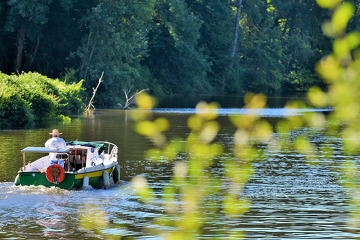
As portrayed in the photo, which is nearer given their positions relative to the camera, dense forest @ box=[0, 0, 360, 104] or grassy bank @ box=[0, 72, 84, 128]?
grassy bank @ box=[0, 72, 84, 128]

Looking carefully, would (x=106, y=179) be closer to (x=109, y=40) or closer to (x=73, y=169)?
(x=73, y=169)

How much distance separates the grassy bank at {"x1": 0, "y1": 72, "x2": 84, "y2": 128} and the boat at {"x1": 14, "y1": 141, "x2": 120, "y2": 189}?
20.4 m

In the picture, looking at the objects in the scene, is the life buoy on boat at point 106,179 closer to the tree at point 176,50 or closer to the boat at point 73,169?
the boat at point 73,169

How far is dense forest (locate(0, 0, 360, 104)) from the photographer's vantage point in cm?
6725

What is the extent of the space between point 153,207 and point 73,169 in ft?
16.4

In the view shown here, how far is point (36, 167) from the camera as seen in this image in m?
21.4

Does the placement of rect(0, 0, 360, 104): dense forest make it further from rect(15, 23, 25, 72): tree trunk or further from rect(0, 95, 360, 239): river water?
rect(0, 95, 360, 239): river water

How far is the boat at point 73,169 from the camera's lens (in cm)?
1955

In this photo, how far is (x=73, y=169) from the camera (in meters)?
22.2

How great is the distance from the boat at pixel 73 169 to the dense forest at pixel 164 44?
34.8 feet

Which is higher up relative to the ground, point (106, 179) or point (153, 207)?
point (106, 179)

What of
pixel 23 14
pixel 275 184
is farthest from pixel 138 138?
pixel 23 14

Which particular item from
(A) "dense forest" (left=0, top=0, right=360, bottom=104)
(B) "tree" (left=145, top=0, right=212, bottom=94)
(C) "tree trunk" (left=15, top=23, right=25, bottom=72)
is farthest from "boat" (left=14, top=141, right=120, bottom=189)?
(B) "tree" (left=145, top=0, right=212, bottom=94)

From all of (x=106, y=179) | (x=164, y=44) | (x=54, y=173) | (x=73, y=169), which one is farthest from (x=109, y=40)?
(x=54, y=173)
